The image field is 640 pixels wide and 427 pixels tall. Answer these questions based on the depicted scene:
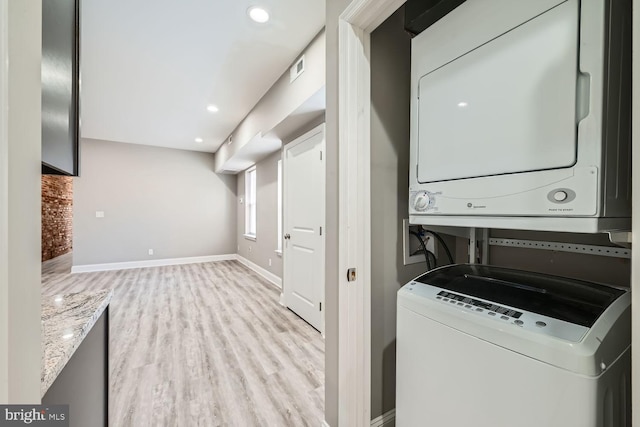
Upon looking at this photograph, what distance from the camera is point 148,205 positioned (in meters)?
5.84

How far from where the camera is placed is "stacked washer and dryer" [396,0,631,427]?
666 mm

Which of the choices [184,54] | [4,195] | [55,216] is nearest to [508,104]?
[4,195]

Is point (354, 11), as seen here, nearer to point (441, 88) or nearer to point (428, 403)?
point (441, 88)

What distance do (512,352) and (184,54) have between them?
3.18 m

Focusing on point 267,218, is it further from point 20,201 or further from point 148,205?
point 20,201

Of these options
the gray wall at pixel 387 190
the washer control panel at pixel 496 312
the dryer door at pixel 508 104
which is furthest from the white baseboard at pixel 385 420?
the dryer door at pixel 508 104

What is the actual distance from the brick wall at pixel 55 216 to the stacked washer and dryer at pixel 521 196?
7.83m

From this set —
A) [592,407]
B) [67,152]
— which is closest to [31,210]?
[67,152]

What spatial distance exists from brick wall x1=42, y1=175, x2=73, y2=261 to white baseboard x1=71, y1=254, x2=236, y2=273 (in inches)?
76.9

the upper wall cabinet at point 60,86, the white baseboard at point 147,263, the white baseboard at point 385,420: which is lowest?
the white baseboard at point 147,263

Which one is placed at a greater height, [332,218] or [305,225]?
[332,218]

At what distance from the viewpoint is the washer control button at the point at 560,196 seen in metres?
0.72

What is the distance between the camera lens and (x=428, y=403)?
0.95m

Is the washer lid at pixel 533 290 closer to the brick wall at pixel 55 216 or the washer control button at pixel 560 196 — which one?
the washer control button at pixel 560 196
